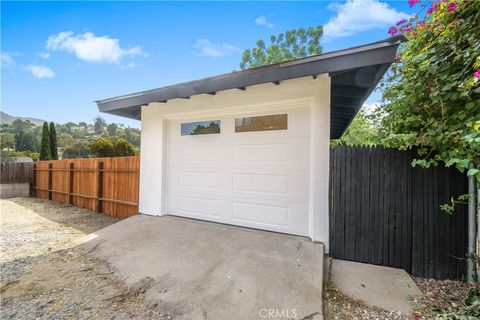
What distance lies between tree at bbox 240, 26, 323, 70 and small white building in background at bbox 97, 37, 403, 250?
1156cm

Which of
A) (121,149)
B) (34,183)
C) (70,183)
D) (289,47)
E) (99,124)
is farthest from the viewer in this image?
(99,124)

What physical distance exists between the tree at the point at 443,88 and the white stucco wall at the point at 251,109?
3.25ft

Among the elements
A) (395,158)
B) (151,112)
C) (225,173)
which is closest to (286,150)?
(225,173)

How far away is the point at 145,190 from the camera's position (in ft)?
15.8

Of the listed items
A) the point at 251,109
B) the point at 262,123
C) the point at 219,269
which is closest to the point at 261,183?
the point at 262,123

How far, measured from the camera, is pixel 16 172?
31.7 ft

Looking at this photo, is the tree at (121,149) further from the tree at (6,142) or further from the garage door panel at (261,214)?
the garage door panel at (261,214)

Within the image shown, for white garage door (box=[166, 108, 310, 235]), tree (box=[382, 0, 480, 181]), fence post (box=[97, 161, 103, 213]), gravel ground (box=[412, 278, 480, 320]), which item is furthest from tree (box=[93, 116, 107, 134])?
gravel ground (box=[412, 278, 480, 320])

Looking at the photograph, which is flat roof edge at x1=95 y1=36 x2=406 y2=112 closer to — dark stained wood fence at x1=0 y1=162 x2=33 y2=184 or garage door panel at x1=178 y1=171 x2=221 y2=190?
garage door panel at x1=178 y1=171 x2=221 y2=190

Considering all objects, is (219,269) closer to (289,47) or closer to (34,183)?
(34,183)

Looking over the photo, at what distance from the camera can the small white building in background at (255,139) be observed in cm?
299

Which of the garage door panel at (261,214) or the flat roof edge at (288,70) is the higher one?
the flat roof edge at (288,70)

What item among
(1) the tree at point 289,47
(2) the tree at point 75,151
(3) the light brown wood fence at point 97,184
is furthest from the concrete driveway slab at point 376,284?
(2) the tree at point 75,151

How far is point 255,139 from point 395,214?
2370 millimetres
